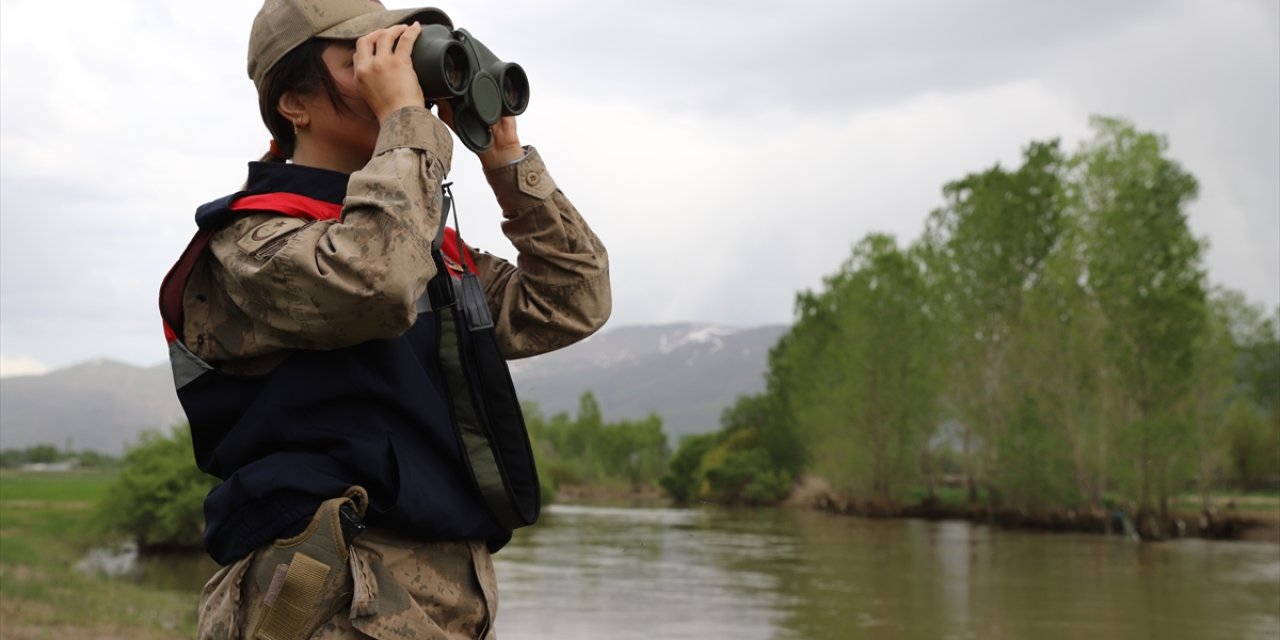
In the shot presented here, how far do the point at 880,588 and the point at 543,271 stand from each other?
15957 millimetres

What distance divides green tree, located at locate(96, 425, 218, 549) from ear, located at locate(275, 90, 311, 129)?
22.9 m

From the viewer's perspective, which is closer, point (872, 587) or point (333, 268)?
point (333, 268)

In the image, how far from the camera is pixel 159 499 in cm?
2408

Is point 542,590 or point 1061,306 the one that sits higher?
point 1061,306

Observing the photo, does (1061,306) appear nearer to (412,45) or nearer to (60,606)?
(60,606)

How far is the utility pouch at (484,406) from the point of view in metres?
1.97

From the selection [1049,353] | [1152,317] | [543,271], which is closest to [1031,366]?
[1049,353]

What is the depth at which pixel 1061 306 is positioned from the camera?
33719 millimetres

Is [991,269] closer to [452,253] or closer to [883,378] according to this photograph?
[883,378]

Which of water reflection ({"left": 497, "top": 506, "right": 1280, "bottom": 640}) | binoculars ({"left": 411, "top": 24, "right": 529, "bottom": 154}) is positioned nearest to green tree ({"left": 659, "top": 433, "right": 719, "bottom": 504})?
water reflection ({"left": 497, "top": 506, "right": 1280, "bottom": 640})

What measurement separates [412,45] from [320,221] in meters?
0.35

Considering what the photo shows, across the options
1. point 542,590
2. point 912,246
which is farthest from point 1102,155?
point 542,590

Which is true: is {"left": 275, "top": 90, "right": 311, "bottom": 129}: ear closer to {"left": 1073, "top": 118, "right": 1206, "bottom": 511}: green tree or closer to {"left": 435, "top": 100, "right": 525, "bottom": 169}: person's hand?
{"left": 435, "top": 100, "right": 525, "bottom": 169}: person's hand

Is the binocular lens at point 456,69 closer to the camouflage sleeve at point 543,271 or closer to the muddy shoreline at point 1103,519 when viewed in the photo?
the camouflage sleeve at point 543,271
